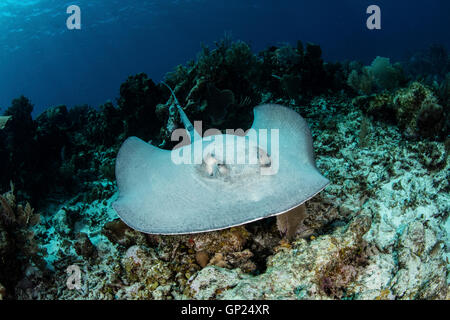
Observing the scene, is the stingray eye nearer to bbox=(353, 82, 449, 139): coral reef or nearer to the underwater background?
the underwater background

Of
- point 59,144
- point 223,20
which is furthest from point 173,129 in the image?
point 223,20

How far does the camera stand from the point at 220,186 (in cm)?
302

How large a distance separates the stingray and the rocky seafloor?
69cm

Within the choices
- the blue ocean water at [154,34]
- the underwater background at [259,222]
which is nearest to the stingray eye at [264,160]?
the underwater background at [259,222]

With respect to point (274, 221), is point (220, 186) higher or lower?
higher

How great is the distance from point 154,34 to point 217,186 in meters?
66.1

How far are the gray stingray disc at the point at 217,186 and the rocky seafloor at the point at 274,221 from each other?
2.48ft

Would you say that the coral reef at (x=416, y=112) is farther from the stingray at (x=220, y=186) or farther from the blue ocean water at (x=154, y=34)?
the blue ocean water at (x=154, y=34)

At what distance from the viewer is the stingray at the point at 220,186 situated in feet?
8.66

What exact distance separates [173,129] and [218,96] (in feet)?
4.56

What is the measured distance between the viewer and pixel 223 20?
190 feet

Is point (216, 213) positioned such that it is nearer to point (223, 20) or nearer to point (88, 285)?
point (88, 285)
